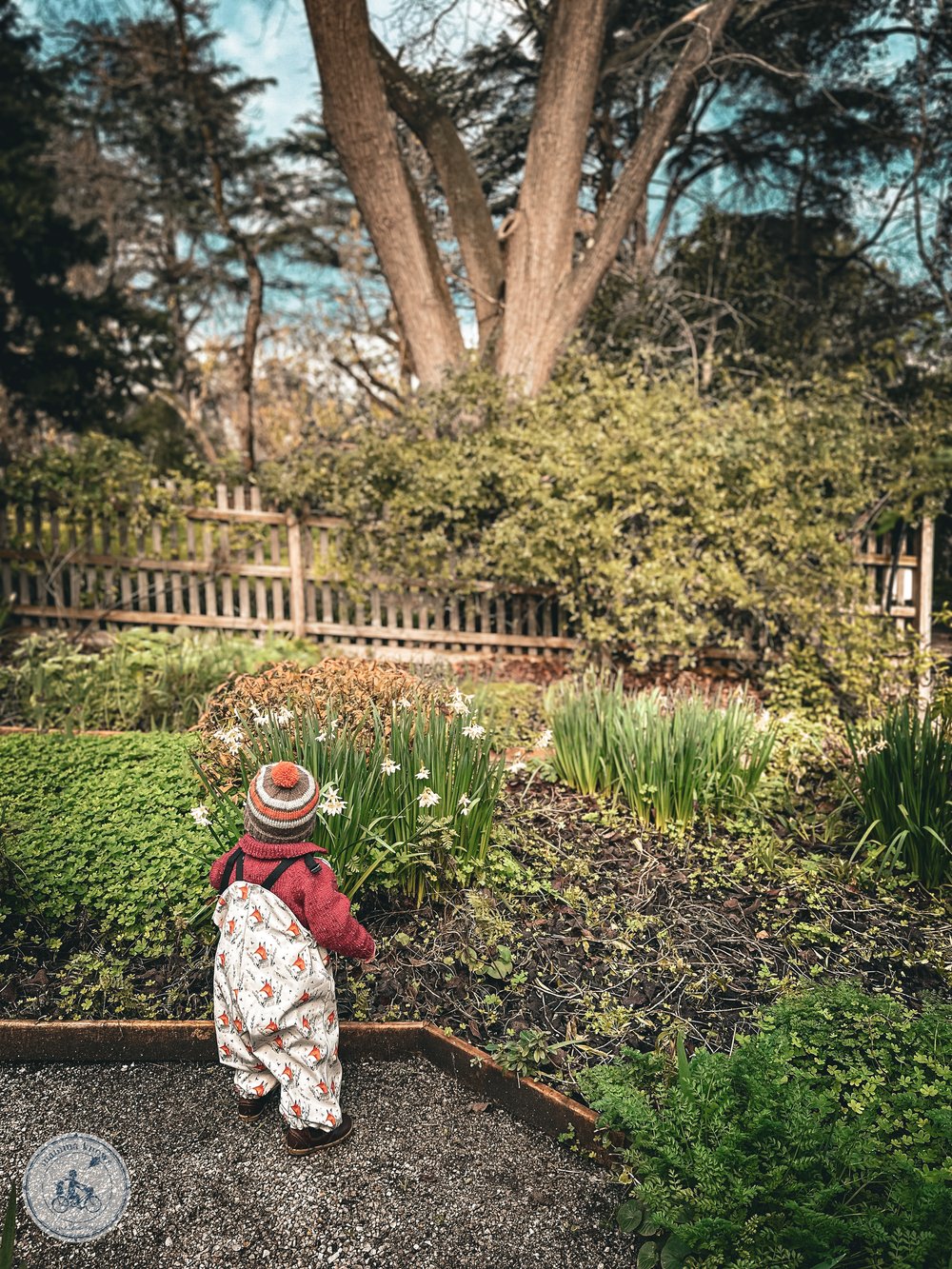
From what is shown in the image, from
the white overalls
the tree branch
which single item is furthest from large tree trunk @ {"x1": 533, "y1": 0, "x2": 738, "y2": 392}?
the white overalls

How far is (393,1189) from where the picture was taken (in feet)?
7.22

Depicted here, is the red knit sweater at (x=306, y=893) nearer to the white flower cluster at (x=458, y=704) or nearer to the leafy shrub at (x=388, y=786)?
the leafy shrub at (x=388, y=786)

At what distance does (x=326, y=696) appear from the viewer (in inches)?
143

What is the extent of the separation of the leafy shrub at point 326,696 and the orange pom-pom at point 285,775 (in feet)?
3.34

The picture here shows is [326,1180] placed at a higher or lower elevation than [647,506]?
lower

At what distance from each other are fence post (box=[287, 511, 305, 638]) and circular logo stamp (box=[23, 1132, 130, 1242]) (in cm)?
573

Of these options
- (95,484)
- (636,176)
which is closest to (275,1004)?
(95,484)

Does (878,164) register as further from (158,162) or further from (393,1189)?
(393,1189)

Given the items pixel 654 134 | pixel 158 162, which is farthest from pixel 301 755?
pixel 158 162

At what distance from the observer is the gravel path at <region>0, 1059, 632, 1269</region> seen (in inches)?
79.4

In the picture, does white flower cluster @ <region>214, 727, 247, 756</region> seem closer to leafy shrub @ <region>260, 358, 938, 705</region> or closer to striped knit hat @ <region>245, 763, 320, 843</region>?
striped knit hat @ <region>245, 763, 320, 843</region>

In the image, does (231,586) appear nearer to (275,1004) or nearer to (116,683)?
(116,683)

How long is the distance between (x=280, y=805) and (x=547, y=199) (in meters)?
8.28

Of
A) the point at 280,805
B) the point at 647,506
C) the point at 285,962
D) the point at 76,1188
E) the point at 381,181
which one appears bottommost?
the point at 76,1188
